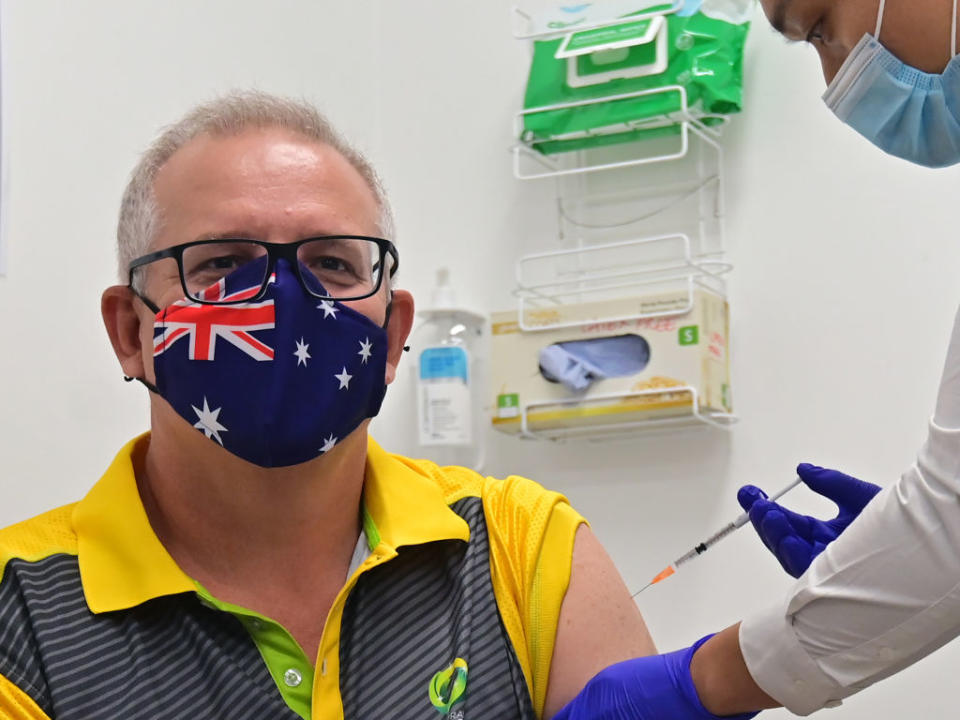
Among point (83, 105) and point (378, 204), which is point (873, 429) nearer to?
point (378, 204)

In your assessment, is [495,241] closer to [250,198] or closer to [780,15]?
[250,198]

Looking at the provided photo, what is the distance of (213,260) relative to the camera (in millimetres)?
1402

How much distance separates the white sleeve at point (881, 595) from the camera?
0.97 m

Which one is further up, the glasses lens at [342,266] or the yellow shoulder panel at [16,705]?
the glasses lens at [342,266]

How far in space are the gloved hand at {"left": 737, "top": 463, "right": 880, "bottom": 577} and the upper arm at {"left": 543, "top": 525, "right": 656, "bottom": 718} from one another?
19 centimetres

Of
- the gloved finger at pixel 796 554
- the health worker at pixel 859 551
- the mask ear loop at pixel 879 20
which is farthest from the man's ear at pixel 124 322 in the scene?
the mask ear loop at pixel 879 20

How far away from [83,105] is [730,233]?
4.03ft

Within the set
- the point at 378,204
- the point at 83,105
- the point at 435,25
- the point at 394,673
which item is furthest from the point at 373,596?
the point at 435,25

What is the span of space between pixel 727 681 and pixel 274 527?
0.57 m

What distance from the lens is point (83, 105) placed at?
6.72ft

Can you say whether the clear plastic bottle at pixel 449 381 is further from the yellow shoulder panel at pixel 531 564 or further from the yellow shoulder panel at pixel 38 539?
the yellow shoulder panel at pixel 38 539

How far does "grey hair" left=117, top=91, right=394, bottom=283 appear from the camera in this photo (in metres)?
1.48

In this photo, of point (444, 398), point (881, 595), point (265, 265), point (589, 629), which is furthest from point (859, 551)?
point (444, 398)

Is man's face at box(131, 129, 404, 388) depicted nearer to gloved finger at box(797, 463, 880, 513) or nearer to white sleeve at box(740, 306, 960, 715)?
gloved finger at box(797, 463, 880, 513)
